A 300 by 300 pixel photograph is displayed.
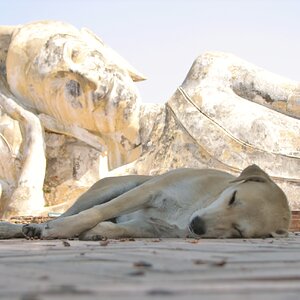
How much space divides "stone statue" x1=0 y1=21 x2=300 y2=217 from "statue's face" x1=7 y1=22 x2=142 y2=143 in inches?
0.6

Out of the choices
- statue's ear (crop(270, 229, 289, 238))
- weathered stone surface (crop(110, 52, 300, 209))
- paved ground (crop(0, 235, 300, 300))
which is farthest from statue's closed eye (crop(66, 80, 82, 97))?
paved ground (crop(0, 235, 300, 300))

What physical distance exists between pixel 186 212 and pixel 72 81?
247 inches

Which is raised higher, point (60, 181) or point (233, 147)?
point (233, 147)

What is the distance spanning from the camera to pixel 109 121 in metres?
11.3

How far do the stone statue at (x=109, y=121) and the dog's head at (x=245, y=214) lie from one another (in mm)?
5121

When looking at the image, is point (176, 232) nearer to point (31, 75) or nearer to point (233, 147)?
point (233, 147)

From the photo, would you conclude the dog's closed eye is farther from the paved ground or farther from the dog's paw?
the paved ground

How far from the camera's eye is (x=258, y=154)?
1035 centimetres

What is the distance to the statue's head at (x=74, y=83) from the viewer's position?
1106 cm

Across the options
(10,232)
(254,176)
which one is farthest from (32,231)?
(254,176)

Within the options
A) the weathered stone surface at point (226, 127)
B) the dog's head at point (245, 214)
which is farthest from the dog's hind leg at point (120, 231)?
the weathered stone surface at point (226, 127)

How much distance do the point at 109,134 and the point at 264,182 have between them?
665 centimetres

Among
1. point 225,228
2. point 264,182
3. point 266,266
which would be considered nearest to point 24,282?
point 266,266

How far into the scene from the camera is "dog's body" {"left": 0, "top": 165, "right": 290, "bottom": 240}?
4648mm
